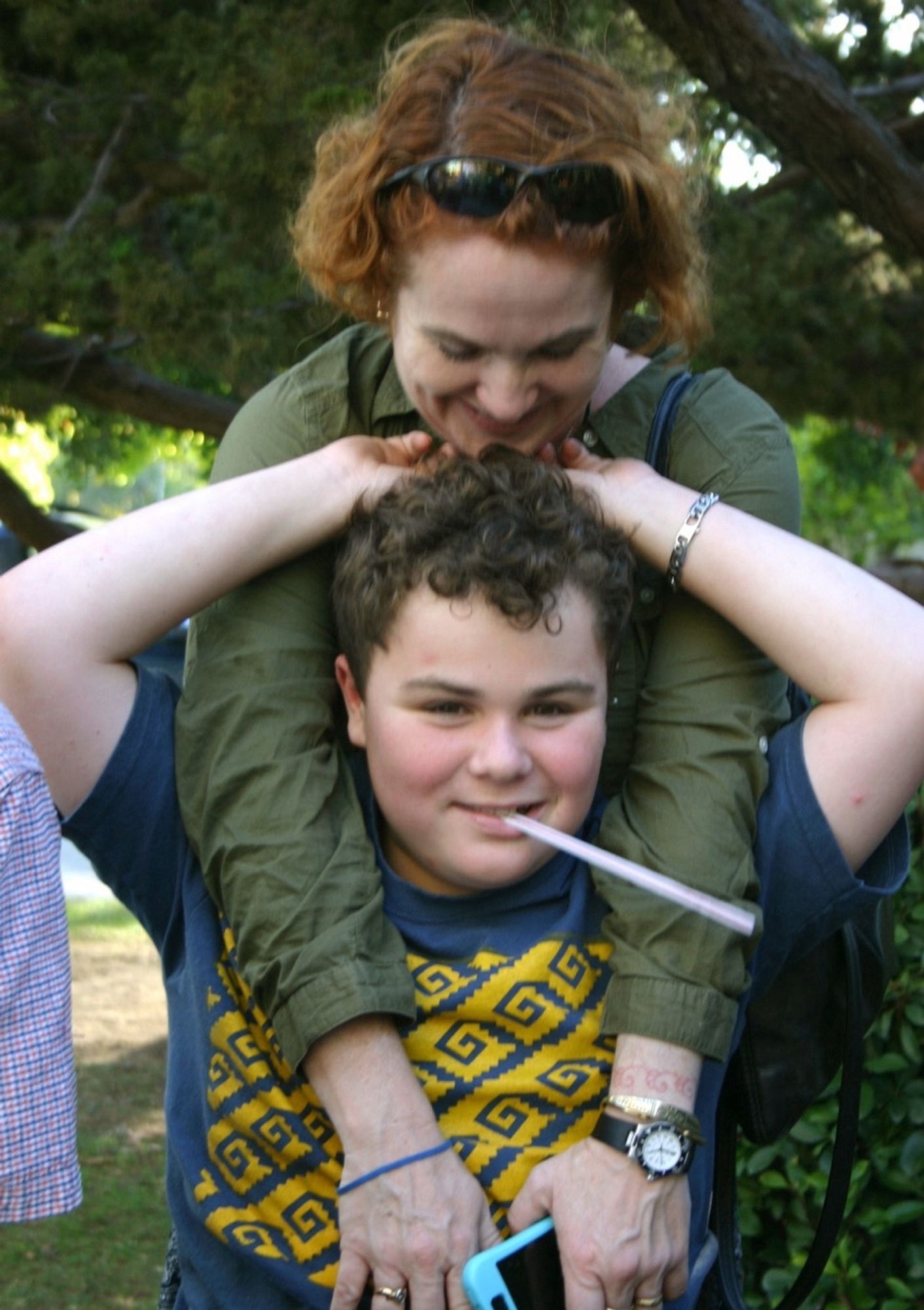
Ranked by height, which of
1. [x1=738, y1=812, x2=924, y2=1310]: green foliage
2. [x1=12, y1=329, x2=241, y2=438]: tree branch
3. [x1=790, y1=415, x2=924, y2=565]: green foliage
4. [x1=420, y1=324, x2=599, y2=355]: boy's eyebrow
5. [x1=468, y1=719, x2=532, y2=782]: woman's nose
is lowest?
[x1=790, y1=415, x2=924, y2=565]: green foliage

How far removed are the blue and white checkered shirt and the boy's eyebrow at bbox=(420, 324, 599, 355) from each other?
70 centimetres

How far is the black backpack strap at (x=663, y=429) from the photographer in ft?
7.38

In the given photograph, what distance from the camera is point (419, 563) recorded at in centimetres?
206

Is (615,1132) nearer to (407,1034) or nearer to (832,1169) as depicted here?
(407,1034)

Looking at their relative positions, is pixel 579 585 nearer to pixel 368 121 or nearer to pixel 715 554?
pixel 715 554

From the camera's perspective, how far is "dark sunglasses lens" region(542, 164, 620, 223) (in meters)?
1.98

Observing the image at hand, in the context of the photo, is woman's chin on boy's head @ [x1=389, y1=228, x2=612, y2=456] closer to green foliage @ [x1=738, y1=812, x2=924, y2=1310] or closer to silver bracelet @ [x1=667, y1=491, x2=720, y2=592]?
silver bracelet @ [x1=667, y1=491, x2=720, y2=592]

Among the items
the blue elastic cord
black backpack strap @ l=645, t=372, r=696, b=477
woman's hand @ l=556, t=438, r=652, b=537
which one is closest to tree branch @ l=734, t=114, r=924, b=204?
black backpack strap @ l=645, t=372, r=696, b=477

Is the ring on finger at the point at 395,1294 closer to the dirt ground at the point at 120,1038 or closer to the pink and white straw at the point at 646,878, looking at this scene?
the pink and white straw at the point at 646,878

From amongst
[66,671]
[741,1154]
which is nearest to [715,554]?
[66,671]

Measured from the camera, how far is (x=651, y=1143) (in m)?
1.92

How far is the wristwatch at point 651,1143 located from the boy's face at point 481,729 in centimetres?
31

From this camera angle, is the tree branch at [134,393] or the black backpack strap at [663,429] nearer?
the black backpack strap at [663,429]

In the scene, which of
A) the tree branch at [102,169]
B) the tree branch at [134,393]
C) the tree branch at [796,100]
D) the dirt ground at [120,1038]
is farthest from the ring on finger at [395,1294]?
the tree branch at [134,393]
